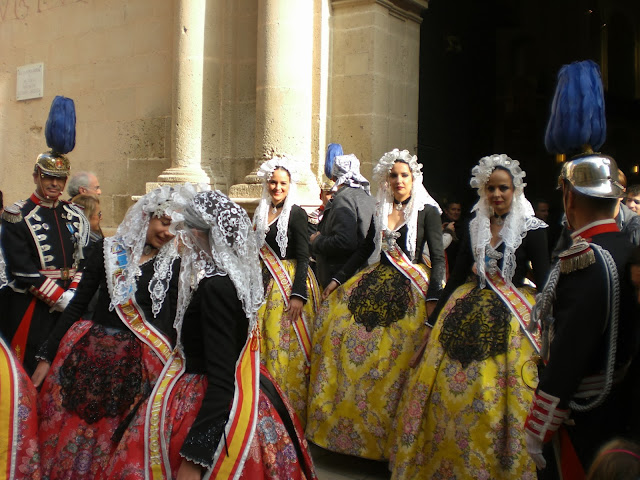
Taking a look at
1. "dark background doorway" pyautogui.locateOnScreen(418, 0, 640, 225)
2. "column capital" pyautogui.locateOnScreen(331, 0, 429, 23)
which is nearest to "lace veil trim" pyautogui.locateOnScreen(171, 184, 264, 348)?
"column capital" pyautogui.locateOnScreen(331, 0, 429, 23)

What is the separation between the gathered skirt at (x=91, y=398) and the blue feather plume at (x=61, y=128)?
1.97m

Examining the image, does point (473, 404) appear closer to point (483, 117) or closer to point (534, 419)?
point (534, 419)

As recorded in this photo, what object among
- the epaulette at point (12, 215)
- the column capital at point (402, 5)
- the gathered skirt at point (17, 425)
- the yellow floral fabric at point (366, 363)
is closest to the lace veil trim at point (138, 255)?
the gathered skirt at point (17, 425)

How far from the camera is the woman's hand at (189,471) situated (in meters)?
2.45

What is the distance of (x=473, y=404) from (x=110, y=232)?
5.59 meters

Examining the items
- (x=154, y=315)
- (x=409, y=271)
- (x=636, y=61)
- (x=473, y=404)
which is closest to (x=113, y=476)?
(x=154, y=315)

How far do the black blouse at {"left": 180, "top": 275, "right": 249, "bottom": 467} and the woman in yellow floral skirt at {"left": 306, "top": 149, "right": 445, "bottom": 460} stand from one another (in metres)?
1.82

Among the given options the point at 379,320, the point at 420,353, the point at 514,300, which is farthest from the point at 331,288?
the point at 514,300

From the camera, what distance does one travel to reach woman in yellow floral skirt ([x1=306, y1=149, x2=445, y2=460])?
4316 mm

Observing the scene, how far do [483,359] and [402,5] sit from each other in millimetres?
4337

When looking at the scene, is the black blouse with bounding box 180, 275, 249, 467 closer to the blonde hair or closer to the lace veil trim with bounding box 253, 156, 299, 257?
the lace veil trim with bounding box 253, 156, 299, 257

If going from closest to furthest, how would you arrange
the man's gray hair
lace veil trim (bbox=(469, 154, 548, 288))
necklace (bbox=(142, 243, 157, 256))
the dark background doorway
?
necklace (bbox=(142, 243, 157, 256)) < lace veil trim (bbox=(469, 154, 548, 288)) < the man's gray hair < the dark background doorway

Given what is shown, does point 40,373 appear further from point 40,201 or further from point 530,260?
point 530,260
